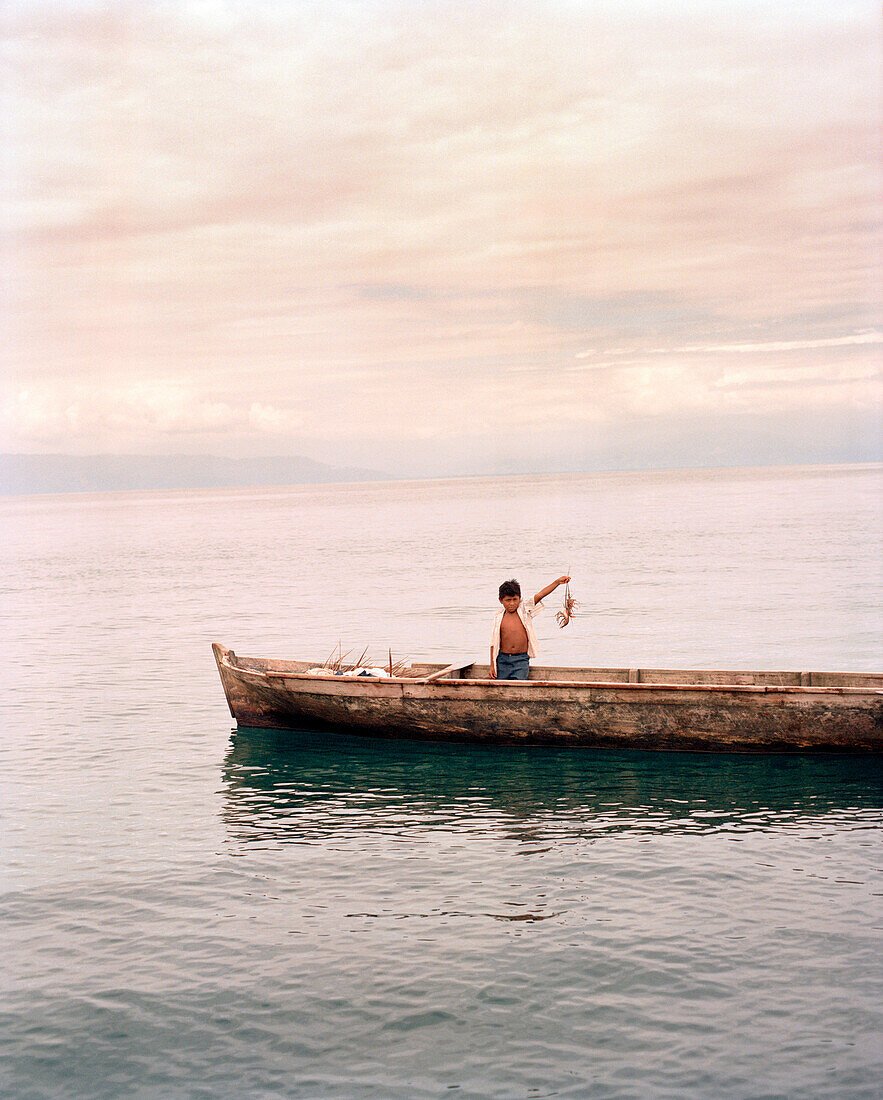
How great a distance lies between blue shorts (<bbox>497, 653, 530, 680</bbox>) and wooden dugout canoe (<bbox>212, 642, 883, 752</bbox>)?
2.04 feet

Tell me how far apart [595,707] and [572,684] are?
400mm

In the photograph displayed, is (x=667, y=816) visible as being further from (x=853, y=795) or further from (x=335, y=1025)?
(x=335, y=1025)

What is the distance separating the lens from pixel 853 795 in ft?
38.3

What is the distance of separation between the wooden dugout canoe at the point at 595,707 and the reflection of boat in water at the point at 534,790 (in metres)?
0.25

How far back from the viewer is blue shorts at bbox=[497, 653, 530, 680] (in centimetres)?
1422

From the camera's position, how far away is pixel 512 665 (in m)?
14.2

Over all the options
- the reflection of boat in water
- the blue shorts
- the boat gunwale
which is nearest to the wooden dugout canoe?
A: the boat gunwale

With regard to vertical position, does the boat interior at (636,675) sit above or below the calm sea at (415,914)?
above

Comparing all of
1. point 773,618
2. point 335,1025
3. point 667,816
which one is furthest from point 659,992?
point 773,618

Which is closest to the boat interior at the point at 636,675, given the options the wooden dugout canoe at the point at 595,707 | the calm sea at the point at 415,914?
the wooden dugout canoe at the point at 595,707

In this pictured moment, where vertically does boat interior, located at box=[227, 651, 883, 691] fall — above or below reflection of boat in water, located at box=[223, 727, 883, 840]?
above

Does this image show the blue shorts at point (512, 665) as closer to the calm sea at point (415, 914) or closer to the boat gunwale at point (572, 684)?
the boat gunwale at point (572, 684)

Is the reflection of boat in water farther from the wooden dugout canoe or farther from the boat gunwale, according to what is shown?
the boat gunwale

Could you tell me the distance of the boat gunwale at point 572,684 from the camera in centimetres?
1257
